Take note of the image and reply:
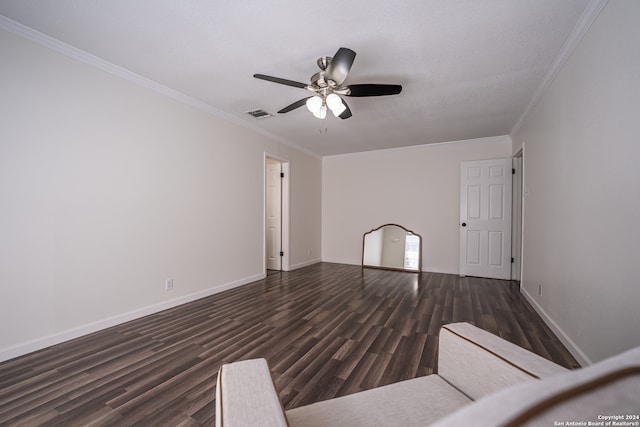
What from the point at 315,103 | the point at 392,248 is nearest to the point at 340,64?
the point at 315,103

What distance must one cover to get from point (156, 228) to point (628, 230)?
3908mm

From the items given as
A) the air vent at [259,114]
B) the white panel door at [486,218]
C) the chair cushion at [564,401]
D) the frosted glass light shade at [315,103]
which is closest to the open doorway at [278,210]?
the air vent at [259,114]

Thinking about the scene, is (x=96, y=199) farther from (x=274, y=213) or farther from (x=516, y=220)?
(x=516, y=220)

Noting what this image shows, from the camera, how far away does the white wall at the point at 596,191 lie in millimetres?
1486

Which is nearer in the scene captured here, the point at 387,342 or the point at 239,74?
the point at 387,342

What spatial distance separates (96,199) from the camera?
2.55 meters

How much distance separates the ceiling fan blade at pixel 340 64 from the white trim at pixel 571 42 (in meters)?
1.65

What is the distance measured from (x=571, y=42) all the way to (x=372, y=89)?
163 centimetres

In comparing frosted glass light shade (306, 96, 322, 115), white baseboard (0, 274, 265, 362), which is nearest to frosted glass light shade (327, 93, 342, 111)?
frosted glass light shade (306, 96, 322, 115)

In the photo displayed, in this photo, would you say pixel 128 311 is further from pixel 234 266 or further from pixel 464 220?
pixel 464 220

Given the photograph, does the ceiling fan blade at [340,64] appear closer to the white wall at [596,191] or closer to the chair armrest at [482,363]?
the white wall at [596,191]

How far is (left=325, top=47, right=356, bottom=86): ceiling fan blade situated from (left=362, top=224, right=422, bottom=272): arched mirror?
163 inches

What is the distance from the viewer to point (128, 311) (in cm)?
279

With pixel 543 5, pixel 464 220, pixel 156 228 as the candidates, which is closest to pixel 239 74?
pixel 156 228
